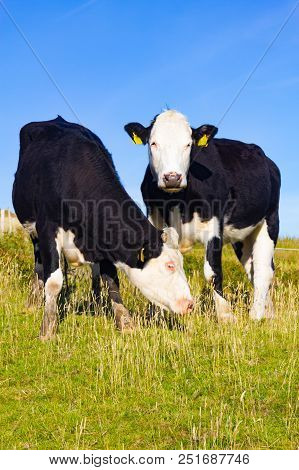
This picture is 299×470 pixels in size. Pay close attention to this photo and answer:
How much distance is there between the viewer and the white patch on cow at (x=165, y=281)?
7.98 m

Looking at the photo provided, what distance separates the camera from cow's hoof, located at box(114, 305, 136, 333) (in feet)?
29.0

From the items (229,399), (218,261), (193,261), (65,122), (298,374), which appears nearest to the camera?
(229,399)

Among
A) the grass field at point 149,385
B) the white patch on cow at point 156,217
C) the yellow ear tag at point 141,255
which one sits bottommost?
the grass field at point 149,385

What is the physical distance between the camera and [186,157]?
31.6ft

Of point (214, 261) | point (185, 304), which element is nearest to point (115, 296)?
point (185, 304)

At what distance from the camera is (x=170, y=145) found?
955 cm

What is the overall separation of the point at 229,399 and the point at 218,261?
3.92m

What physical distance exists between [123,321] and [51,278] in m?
1.19

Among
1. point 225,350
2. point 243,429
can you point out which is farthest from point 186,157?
point 243,429

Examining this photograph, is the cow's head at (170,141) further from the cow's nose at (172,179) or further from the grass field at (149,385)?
the grass field at (149,385)

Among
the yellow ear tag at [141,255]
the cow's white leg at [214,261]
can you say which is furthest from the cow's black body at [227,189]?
the yellow ear tag at [141,255]

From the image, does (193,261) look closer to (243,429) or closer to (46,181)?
(46,181)

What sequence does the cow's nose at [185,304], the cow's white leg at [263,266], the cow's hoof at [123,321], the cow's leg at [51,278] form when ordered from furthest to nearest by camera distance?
1. the cow's white leg at [263,266]
2. the cow's hoof at [123,321]
3. the cow's leg at [51,278]
4. the cow's nose at [185,304]

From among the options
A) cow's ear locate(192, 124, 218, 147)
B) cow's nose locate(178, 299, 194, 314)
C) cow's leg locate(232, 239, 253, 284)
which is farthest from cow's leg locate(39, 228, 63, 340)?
cow's leg locate(232, 239, 253, 284)
